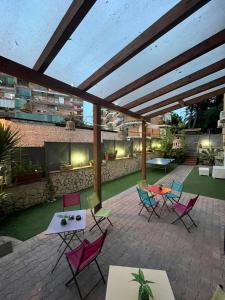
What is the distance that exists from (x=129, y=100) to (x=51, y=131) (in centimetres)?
353

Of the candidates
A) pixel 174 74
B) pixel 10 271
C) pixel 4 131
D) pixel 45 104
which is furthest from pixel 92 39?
pixel 45 104

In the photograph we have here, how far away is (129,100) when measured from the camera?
5.57m

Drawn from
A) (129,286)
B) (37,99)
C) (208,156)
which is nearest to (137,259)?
(129,286)

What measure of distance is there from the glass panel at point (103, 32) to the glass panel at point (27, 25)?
14.4 inches

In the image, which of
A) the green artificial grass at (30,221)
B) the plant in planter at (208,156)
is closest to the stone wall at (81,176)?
the green artificial grass at (30,221)

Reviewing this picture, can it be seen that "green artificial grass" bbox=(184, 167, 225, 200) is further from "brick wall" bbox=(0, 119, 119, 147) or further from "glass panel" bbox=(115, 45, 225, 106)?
"brick wall" bbox=(0, 119, 119, 147)

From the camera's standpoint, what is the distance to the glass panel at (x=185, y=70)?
360cm

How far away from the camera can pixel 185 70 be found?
4125mm

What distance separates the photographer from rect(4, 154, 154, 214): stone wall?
5305 millimetres

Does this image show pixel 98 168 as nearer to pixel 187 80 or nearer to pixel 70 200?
pixel 70 200

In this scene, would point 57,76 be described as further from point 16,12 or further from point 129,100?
point 129,100

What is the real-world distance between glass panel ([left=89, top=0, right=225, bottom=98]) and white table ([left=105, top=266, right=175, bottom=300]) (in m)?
3.65

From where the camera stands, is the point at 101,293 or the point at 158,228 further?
the point at 158,228

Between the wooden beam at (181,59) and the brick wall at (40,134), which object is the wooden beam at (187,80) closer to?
the wooden beam at (181,59)
